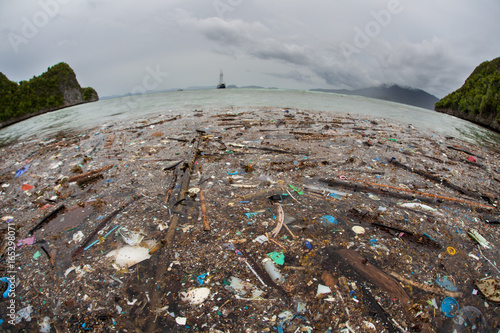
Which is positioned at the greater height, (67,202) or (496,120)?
(496,120)

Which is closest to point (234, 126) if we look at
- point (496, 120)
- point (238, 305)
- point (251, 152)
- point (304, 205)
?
point (251, 152)

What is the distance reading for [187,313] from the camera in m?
1.89

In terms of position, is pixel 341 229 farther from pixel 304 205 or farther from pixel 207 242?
pixel 207 242

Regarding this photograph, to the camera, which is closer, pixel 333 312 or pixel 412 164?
pixel 333 312

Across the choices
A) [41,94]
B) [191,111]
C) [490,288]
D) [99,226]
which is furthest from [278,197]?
[41,94]

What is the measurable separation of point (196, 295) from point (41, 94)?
56733 mm

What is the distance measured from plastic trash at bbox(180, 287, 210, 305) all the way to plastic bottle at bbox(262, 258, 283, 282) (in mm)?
691

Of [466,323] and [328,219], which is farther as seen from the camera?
[328,219]

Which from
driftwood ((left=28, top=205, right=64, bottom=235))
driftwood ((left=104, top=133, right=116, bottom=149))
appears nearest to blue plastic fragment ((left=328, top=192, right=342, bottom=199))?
driftwood ((left=28, top=205, right=64, bottom=235))

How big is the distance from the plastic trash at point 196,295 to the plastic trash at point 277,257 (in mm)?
825

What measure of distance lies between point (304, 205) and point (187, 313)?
2.37 metres

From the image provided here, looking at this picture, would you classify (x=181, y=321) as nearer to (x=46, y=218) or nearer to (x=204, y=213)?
(x=204, y=213)

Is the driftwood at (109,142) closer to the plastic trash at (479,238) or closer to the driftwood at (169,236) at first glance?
the driftwood at (169,236)

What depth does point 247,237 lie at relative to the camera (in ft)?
9.14
